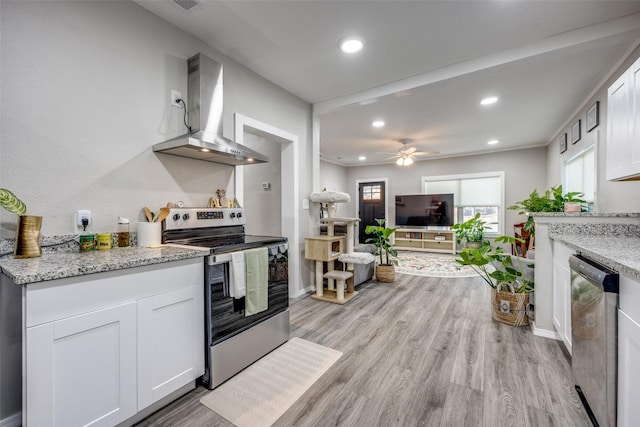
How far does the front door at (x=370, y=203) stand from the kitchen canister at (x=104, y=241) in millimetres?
7055

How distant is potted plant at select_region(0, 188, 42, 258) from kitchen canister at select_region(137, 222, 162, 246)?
493 millimetres

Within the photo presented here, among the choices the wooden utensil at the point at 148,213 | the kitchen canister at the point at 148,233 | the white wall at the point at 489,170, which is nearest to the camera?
the kitchen canister at the point at 148,233

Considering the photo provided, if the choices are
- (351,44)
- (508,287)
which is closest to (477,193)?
(508,287)

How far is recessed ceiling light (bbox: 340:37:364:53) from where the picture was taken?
7.64 feet

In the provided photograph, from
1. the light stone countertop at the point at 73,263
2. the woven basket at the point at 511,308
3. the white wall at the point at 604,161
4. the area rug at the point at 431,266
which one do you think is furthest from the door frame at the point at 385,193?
the light stone countertop at the point at 73,263

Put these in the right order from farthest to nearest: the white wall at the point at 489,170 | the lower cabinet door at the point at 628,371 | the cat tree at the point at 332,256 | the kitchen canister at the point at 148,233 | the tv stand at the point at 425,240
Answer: the tv stand at the point at 425,240, the white wall at the point at 489,170, the cat tree at the point at 332,256, the kitchen canister at the point at 148,233, the lower cabinet door at the point at 628,371

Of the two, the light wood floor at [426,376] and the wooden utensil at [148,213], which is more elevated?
the wooden utensil at [148,213]

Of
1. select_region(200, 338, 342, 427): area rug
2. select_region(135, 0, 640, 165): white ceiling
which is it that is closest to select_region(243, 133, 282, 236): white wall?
select_region(135, 0, 640, 165): white ceiling

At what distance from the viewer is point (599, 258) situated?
128 cm

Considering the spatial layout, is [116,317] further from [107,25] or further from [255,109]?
[255,109]

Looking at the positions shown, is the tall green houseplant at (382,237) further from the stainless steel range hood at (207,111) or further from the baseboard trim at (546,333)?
the stainless steel range hood at (207,111)

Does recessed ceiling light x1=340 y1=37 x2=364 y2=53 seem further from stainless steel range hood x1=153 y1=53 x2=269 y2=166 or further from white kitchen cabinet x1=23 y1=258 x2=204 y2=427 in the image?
white kitchen cabinet x1=23 y1=258 x2=204 y2=427

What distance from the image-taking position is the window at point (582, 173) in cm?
362

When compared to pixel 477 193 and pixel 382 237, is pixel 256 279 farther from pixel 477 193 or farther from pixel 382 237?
pixel 477 193
